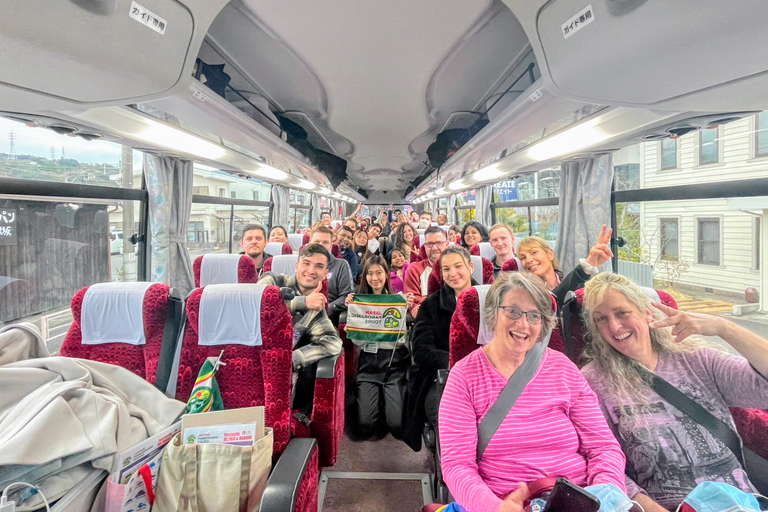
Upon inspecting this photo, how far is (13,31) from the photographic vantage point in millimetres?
972

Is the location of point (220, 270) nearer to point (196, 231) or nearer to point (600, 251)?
point (196, 231)

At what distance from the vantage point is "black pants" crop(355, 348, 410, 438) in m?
2.83

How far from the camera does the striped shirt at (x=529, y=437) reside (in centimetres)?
140

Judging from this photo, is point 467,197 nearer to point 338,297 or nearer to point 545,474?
point 338,297

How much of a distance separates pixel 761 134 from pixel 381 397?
292 cm

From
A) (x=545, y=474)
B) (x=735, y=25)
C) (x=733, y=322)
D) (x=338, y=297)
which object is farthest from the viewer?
(x=338, y=297)

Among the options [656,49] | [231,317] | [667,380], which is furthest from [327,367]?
[656,49]

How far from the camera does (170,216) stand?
151 inches

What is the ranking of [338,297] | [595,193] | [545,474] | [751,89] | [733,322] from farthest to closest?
1. [338,297]
2. [595,193]
3. [733,322]
4. [545,474]
5. [751,89]

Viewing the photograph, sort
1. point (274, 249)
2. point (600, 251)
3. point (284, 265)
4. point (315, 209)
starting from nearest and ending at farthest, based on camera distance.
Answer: point (600, 251) < point (284, 265) < point (274, 249) < point (315, 209)

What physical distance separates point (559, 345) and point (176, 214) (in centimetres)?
407

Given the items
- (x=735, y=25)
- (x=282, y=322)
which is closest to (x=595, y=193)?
(x=735, y=25)

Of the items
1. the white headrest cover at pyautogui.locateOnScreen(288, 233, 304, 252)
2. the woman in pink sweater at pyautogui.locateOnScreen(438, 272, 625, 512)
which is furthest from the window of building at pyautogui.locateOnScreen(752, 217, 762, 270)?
the white headrest cover at pyautogui.locateOnScreen(288, 233, 304, 252)

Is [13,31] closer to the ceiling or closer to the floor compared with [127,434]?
closer to the ceiling
